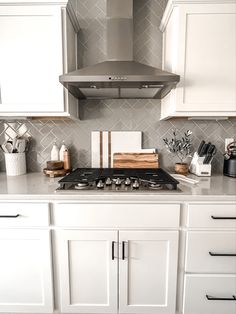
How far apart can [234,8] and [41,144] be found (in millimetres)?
1753

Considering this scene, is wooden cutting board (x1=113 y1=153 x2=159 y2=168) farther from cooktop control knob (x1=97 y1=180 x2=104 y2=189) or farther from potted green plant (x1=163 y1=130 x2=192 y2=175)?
cooktop control knob (x1=97 y1=180 x2=104 y2=189)

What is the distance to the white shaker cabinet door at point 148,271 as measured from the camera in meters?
1.18

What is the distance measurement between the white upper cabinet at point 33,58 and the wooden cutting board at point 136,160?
0.59 metres

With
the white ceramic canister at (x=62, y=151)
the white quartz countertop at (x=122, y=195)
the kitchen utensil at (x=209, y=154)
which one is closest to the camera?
the white quartz countertop at (x=122, y=195)

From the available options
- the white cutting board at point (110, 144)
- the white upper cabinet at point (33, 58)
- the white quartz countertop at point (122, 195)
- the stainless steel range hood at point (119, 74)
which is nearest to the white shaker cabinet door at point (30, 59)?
the white upper cabinet at point (33, 58)

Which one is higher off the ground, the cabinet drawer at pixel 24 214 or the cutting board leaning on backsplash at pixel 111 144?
the cutting board leaning on backsplash at pixel 111 144

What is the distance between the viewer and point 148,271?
1.21 m

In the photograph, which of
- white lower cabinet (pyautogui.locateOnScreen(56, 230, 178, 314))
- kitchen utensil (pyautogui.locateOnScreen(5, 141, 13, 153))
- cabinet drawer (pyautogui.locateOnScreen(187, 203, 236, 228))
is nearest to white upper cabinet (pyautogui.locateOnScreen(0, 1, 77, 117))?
kitchen utensil (pyautogui.locateOnScreen(5, 141, 13, 153))

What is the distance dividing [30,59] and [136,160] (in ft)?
3.61

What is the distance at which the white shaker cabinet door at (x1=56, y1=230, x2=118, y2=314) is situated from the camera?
3.91 ft

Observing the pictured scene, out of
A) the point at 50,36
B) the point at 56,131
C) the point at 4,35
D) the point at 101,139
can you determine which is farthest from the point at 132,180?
the point at 4,35

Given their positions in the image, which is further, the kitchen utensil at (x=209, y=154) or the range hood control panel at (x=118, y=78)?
the kitchen utensil at (x=209, y=154)

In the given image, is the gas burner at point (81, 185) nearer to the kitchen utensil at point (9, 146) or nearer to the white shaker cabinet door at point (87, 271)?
the white shaker cabinet door at point (87, 271)

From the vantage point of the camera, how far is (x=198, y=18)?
1.33m
